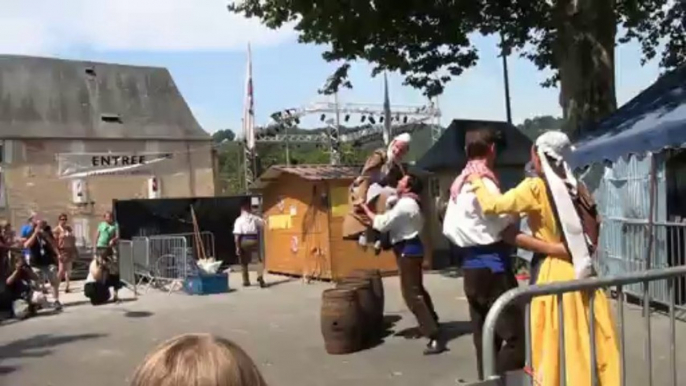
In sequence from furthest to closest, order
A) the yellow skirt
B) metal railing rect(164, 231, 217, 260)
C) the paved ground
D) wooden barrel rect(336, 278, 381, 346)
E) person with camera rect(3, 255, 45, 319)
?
metal railing rect(164, 231, 217, 260) < person with camera rect(3, 255, 45, 319) < wooden barrel rect(336, 278, 381, 346) < the paved ground < the yellow skirt

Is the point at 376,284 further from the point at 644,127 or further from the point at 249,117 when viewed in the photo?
the point at 249,117

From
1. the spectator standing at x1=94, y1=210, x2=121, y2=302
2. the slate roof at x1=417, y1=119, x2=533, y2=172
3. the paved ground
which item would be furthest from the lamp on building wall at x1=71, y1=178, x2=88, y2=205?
the paved ground

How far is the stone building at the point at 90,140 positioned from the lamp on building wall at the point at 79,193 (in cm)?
5

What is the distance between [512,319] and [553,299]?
67 centimetres

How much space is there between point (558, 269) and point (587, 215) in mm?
357

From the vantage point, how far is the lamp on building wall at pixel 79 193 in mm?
34688

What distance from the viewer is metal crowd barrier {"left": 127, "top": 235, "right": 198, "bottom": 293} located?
17.8 meters

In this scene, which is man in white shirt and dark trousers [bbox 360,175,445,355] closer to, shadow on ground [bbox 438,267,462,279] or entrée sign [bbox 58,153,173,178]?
shadow on ground [bbox 438,267,462,279]

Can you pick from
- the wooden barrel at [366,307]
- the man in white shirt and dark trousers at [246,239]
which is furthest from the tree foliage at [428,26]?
the wooden barrel at [366,307]

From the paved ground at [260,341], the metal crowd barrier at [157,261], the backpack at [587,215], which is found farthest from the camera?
the metal crowd barrier at [157,261]

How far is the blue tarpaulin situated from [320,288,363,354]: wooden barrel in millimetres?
3832

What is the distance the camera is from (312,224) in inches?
693

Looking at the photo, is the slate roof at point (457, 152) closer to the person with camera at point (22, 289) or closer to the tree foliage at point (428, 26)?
the tree foliage at point (428, 26)

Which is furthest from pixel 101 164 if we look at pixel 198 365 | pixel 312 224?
pixel 198 365
